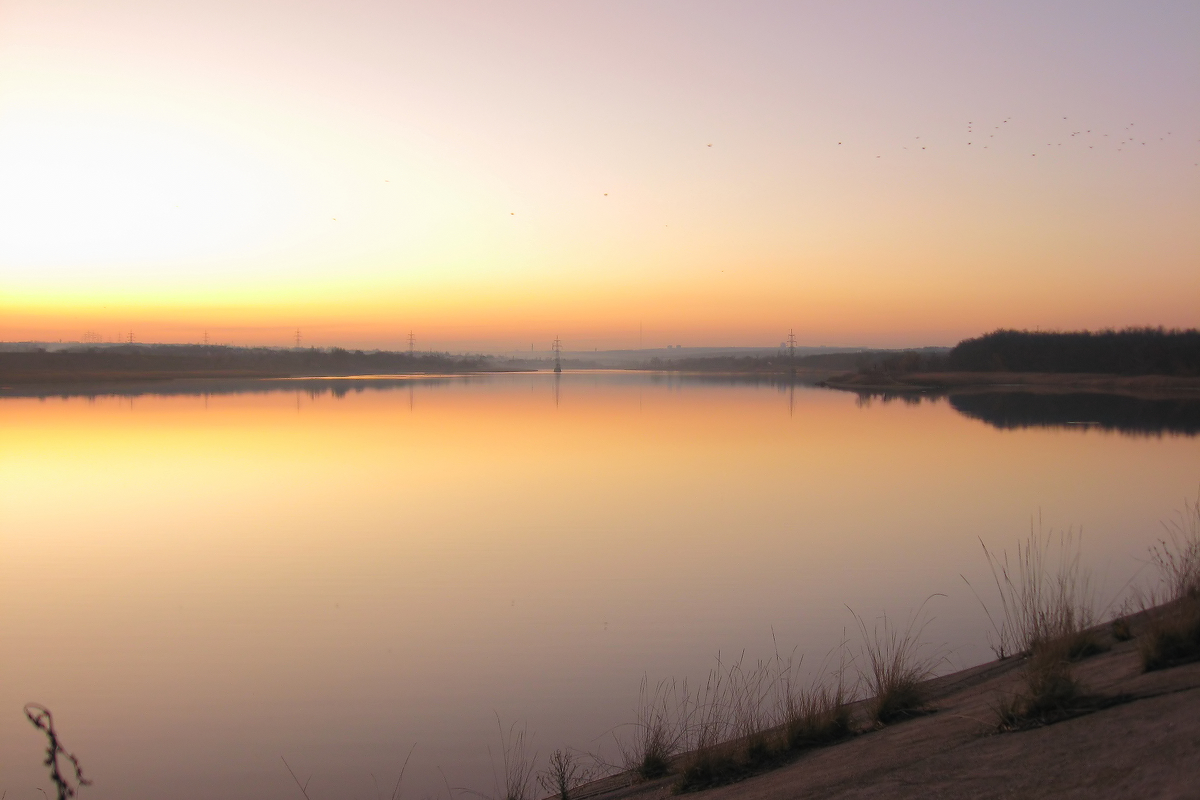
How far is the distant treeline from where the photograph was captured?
5219 centimetres

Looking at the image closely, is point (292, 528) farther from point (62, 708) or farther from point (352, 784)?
point (352, 784)

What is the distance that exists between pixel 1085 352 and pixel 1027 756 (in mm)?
55425

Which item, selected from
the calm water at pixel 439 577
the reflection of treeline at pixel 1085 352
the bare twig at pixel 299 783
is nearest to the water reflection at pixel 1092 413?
the calm water at pixel 439 577

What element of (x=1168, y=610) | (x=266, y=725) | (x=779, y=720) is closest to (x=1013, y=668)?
(x=1168, y=610)

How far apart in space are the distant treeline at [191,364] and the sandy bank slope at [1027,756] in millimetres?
52984

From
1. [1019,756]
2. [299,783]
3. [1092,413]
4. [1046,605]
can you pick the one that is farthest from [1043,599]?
[1092,413]

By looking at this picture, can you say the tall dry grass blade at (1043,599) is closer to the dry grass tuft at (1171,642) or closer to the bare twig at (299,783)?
the dry grass tuft at (1171,642)

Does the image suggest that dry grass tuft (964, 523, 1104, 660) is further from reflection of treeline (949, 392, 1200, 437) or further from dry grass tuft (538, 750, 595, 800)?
reflection of treeline (949, 392, 1200, 437)

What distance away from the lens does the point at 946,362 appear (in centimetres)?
5919

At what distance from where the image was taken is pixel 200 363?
70250 mm

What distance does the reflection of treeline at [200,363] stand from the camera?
52.9 m

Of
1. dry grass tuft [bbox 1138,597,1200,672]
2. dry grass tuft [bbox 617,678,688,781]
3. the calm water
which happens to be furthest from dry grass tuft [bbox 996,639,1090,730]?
the calm water

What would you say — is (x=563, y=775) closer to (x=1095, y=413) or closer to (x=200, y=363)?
(x=1095, y=413)

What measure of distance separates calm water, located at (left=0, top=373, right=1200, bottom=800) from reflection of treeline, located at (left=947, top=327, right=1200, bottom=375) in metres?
36.6
